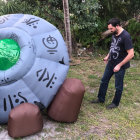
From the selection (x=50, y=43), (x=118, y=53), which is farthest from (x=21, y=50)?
(x=118, y=53)

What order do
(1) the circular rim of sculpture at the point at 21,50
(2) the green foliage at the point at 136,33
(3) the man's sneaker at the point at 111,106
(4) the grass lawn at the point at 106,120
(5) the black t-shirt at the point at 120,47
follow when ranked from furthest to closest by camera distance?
(2) the green foliage at the point at 136,33, (3) the man's sneaker at the point at 111,106, (5) the black t-shirt at the point at 120,47, (4) the grass lawn at the point at 106,120, (1) the circular rim of sculpture at the point at 21,50

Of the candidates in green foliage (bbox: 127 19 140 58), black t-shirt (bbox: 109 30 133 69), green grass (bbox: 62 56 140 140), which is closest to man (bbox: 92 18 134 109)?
black t-shirt (bbox: 109 30 133 69)

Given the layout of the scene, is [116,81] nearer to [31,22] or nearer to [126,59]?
[126,59]

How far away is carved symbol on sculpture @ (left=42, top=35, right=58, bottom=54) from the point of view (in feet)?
9.46

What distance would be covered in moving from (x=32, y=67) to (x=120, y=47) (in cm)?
129

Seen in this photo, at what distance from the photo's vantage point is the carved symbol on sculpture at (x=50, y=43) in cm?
288

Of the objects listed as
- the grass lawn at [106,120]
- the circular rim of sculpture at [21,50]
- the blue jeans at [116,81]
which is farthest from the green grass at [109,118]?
the circular rim of sculpture at [21,50]

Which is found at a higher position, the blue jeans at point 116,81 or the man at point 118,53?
the man at point 118,53

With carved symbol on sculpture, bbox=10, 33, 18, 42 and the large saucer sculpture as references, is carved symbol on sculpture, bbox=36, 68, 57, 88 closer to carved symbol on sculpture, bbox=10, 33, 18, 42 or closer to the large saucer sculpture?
the large saucer sculpture

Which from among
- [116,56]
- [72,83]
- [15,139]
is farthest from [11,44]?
[116,56]

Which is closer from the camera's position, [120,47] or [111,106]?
[120,47]

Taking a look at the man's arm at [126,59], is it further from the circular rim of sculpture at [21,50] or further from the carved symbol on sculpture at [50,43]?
the circular rim of sculpture at [21,50]

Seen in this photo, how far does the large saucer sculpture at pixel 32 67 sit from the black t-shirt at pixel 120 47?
73 centimetres

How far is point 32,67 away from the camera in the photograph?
2729 mm
